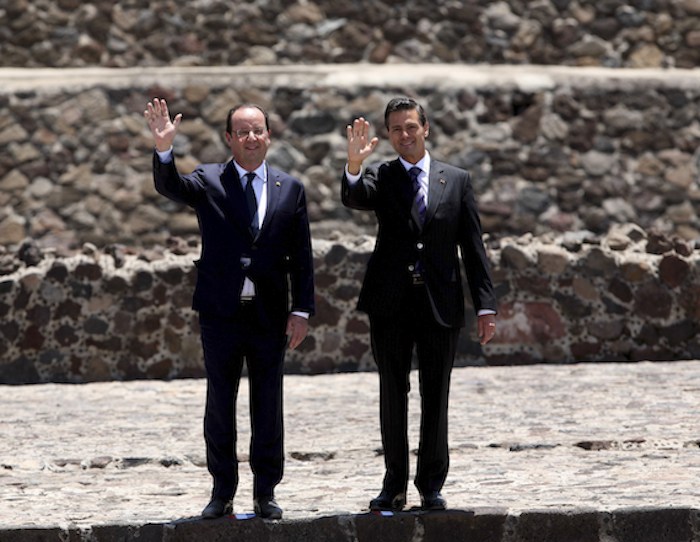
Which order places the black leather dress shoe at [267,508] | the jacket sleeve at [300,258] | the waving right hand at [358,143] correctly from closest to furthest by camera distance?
the waving right hand at [358,143], the black leather dress shoe at [267,508], the jacket sleeve at [300,258]

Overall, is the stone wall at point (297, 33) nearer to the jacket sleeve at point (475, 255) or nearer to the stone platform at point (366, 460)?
the stone platform at point (366, 460)

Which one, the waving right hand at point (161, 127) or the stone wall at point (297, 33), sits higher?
the stone wall at point (297, 33)

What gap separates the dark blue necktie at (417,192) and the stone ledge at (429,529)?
117 centimetres

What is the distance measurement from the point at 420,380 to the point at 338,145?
27.9 ft

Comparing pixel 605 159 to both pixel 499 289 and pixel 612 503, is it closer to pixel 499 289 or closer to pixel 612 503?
pixel 499 289

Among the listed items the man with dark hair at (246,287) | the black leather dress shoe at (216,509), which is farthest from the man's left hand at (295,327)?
the black leather dress shoe at (216,509)

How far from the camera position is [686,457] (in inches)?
280

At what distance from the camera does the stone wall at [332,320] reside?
1130 centimetres

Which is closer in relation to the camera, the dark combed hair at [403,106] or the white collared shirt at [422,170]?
the dark combed hair at [403,106]

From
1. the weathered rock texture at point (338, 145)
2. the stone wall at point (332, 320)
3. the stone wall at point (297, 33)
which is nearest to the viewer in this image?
the stone wall at point (332, 320)

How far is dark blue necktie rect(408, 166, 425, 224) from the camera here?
5.75m

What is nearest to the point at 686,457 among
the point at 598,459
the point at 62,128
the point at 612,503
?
the point at 598,459

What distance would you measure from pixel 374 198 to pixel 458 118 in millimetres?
8540

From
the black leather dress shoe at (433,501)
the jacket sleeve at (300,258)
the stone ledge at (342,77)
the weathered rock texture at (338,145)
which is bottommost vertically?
the black leather dress shoe at (433,501)
